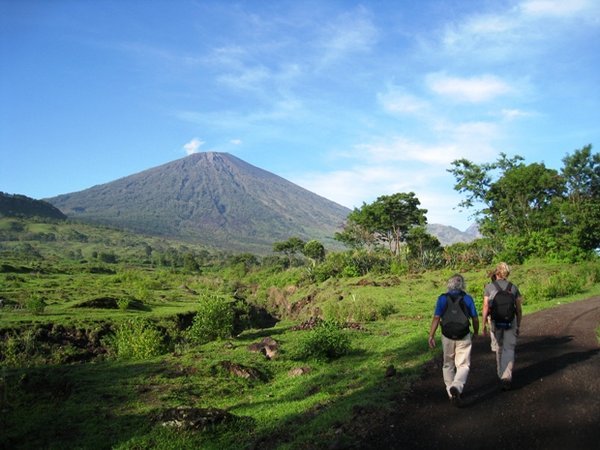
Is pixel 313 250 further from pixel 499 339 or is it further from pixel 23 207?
pixel 23 207

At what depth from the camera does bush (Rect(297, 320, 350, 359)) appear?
11.6 metres

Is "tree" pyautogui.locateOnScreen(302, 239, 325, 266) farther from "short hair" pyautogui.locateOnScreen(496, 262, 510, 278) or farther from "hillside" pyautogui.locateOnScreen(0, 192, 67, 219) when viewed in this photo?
"hillside" pyautogui.locateOnScreen(0, 192, 67, 219)

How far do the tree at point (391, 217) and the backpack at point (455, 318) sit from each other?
151 feet

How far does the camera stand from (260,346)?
13.5 meters

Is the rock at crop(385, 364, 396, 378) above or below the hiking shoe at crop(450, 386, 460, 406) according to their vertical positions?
below

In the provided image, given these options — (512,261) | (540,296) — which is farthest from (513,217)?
Result: (540,296)

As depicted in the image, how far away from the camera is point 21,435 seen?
7.20 m

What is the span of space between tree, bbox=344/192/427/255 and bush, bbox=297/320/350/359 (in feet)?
134

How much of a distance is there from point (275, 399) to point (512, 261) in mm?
28781

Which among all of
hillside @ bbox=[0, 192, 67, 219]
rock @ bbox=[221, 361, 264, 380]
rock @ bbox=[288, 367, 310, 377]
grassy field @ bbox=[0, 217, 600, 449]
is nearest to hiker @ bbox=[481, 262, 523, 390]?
grassy field @ bbox=[0, 217, 600, 449]

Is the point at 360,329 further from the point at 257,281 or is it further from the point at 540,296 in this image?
the point at 257,281

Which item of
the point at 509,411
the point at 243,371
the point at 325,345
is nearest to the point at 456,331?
the point at 509,411

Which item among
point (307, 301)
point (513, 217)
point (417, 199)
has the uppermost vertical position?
point (417, 199)

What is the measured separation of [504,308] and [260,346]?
858 centimetres
